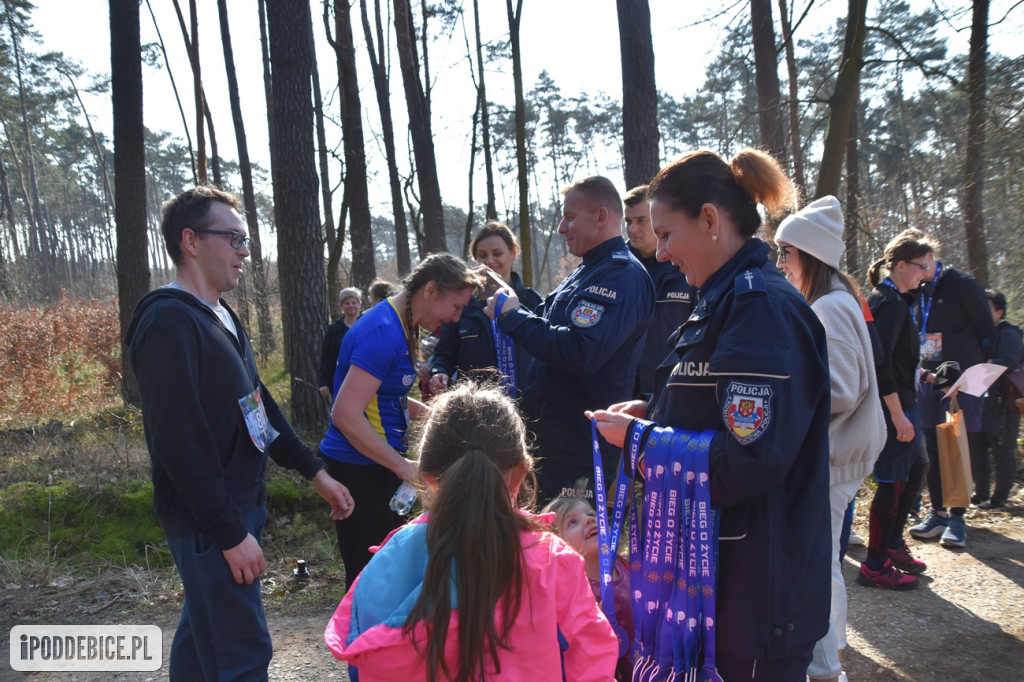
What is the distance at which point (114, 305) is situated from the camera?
2028 cm

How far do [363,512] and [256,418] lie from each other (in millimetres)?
1062

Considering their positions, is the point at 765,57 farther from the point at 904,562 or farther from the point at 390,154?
the point at 390,154

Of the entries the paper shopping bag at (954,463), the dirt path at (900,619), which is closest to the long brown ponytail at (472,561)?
the dirt path at (900,619)

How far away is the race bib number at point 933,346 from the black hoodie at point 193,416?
538cm

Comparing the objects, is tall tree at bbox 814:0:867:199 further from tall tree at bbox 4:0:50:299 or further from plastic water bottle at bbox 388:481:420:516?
tall tree at bbox 4:0:50:299

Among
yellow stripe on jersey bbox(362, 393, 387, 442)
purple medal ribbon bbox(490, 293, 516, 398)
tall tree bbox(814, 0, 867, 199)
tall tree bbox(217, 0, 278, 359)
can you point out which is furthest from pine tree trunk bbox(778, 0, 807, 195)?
tall tree bbox(217, 0, 278, 359)

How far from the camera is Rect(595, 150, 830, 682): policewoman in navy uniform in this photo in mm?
1720

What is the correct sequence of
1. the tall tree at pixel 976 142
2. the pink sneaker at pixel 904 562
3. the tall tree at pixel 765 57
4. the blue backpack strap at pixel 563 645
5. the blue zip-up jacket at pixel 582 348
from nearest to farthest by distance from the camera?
the blue backpack strap at pixel 563 645 → the blue zip-up jacket at pixel 582 348 → the pink sneaker at pixel 904 562 → the tall tree at pixel 976 142 → the tall tree at pixel 765 57

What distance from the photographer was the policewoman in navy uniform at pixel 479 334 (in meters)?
4.23

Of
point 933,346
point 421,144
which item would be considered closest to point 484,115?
point 421,144

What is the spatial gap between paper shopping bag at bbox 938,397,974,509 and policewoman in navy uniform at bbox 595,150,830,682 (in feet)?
13.6

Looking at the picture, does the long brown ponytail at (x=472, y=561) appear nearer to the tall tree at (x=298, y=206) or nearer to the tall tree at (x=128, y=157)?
the tall tree at (x=298, y=206)

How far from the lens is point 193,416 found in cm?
223

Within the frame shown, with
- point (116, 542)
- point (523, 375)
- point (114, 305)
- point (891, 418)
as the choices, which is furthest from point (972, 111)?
point (114, 305)
